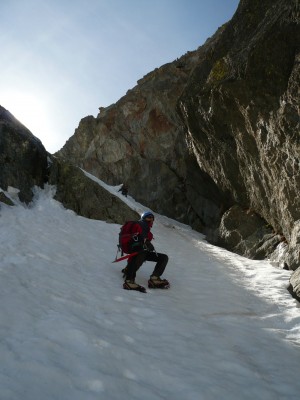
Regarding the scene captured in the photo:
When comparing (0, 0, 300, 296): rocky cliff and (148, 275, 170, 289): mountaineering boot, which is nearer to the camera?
(148, 275, 170, 289): mountaineering boot

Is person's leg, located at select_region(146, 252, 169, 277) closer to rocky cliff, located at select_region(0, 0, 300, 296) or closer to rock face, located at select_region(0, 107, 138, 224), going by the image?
rocky cliff, located at select_region(0, 0, 300, 296)

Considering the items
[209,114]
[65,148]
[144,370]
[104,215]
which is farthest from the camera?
[65,148]

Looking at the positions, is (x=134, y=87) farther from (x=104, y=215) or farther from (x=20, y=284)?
(x=20, y=284)

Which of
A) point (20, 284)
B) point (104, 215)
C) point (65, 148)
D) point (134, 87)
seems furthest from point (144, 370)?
point (65, 148)

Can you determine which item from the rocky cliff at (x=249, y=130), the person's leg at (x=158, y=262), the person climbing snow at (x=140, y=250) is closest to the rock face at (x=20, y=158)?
the rocky cliff at (x=249, y=130)

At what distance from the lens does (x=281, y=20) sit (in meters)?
12.7

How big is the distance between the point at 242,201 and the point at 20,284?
47.7 feet

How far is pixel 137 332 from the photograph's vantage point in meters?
6.17

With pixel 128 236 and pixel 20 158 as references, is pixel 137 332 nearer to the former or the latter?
pixel 128 236

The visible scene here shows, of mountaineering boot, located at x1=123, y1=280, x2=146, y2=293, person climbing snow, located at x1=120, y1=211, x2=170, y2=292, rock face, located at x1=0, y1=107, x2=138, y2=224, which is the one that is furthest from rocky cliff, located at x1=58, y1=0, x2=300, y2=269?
rock face, located at x1=0, y1=107, x2=138, y2=224

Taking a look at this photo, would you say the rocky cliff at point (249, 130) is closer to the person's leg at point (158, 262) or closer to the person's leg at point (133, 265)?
the person's leg at point (158, 262)

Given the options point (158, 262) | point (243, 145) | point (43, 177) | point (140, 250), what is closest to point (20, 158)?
point (43, 177)

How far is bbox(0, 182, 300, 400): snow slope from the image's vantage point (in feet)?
14.1

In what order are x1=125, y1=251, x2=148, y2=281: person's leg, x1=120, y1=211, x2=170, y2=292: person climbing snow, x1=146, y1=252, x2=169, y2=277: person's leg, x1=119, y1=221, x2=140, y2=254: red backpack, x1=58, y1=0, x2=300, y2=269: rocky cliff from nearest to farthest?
x1=125, y1=251, x2=148, y2=281: person's leg, x1=120, y1=211, x2=170, y2=292: person climbing snow, x1=119, y1=221, x2=140, y2=254: red backpack, x1=146, y1=252, x2=169, y2=277: person's leg, x1=58, y1=0, x2=300, y2=269: rocky cliff
